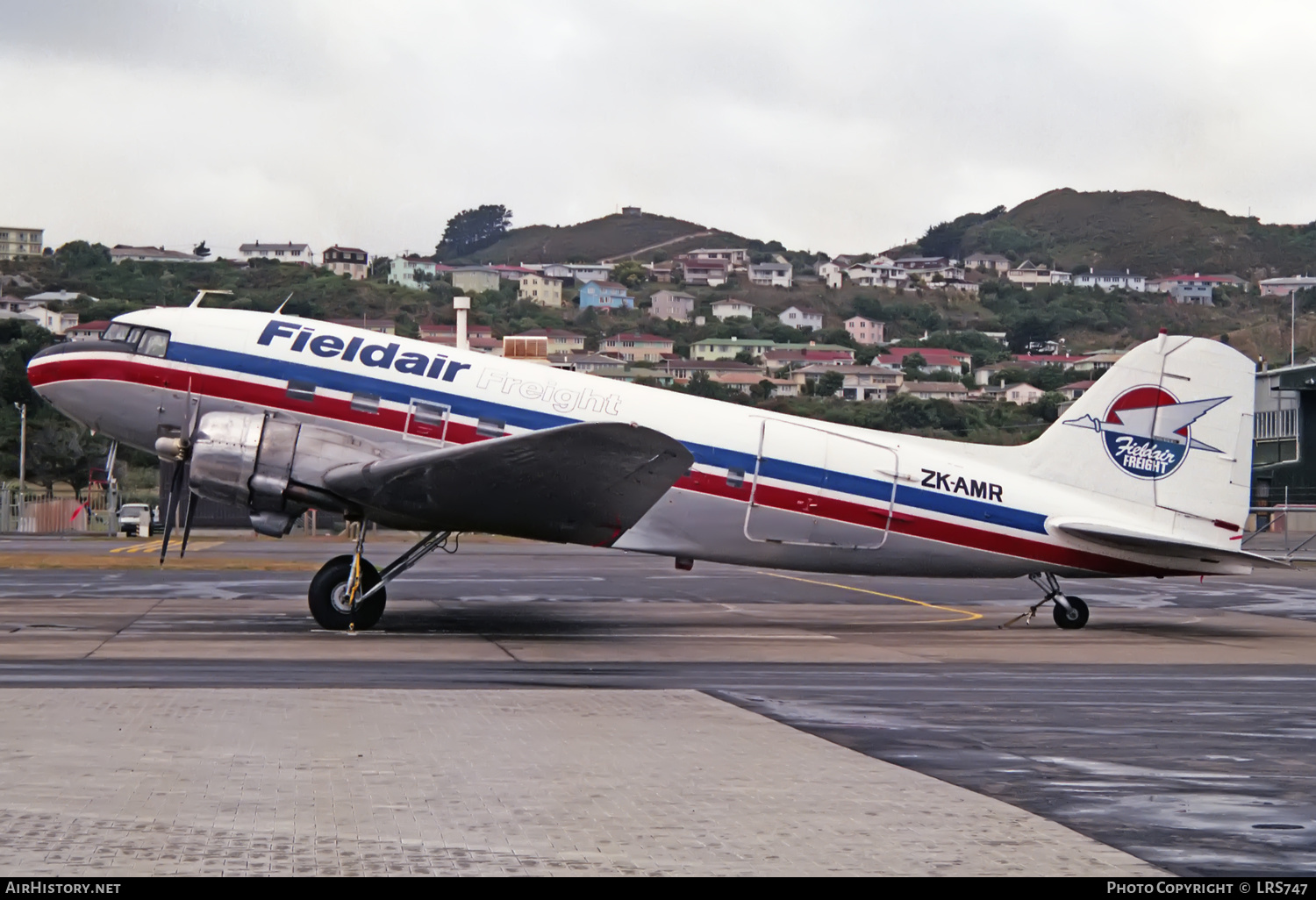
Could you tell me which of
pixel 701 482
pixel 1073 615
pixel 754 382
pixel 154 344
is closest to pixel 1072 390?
pixel 754 382

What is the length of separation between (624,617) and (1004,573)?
6587 mm

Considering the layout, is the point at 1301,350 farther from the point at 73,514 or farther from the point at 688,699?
the point at 688,699

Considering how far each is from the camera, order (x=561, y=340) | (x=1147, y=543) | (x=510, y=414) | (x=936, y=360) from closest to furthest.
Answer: (x=510, y=414) → (x=1147, y=543) → (x=936, y=360) → (x=561, y=340)

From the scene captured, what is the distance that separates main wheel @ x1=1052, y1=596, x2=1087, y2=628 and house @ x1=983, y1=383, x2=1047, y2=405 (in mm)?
94103

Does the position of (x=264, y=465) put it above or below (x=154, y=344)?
below

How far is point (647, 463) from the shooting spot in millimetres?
19188

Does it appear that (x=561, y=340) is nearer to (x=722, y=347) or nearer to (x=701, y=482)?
(x=722, y=347)

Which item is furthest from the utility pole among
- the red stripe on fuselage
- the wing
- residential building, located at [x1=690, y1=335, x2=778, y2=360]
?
residential building, located at [x1=690, y1=335, x2=778, y2=360]

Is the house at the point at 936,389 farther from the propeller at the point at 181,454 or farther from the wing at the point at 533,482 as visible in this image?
the propeller at the point at 181,454

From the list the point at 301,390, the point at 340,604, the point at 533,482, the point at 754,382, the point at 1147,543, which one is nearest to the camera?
the point at 533,482

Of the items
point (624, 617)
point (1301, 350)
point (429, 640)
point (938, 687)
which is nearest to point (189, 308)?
point (429, 640)

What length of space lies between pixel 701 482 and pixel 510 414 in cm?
323

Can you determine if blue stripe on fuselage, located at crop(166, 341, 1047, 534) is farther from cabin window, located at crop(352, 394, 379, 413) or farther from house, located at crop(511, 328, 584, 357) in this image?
house, located at crop(511, 328, 584, 357)

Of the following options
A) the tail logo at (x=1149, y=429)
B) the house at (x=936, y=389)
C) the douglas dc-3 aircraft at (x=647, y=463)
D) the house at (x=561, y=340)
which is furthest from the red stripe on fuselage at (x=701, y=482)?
the house at (x=561, y=340)
